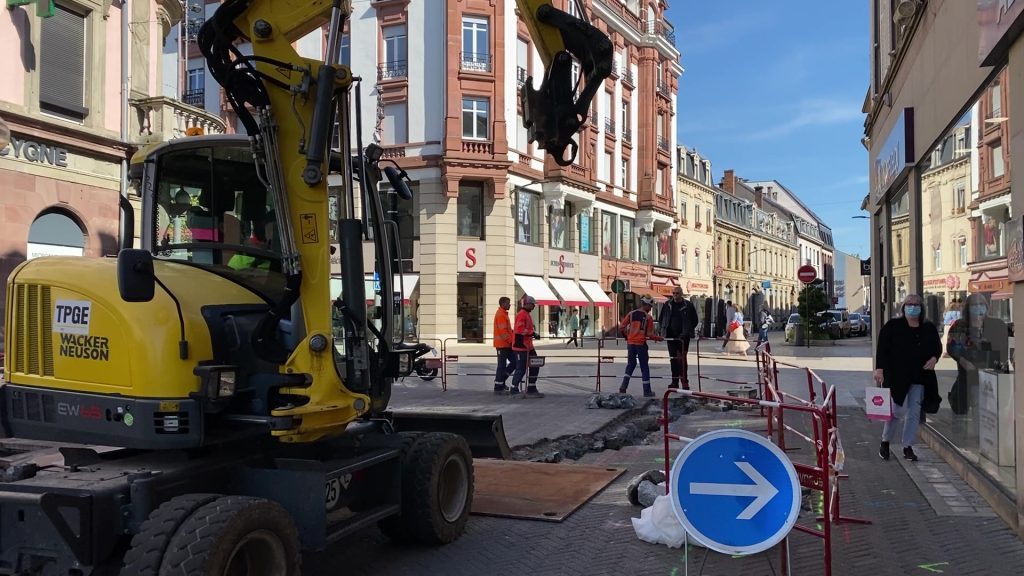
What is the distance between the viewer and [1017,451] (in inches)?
246

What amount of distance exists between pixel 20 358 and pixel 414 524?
101 inches

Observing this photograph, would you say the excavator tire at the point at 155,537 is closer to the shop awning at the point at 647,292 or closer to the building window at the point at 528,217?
the building window at the point at 528,217

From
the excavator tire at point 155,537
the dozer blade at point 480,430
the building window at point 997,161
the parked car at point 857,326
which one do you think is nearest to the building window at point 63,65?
the dozer blade at point 480,430

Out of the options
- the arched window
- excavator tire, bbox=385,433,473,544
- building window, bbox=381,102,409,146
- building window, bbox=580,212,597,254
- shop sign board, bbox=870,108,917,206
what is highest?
building window, bbox=381,102,409,146

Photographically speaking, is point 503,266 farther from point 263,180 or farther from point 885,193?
point 263,180

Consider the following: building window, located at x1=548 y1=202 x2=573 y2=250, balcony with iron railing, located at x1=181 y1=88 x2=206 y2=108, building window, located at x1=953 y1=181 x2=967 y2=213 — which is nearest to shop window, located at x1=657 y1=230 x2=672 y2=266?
building window, located at x1=548 y1=202 x2=573 y2=250

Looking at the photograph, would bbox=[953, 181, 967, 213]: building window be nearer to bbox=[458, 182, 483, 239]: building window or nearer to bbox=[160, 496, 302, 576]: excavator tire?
bbox=[160, 496, 302, 576]: excavator tire

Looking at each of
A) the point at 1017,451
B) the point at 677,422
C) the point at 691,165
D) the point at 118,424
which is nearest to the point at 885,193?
the point at 677,422

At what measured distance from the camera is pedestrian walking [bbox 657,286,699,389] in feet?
48.8

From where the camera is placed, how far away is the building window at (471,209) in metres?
35.5

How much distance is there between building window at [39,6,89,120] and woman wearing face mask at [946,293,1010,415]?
16.3 m

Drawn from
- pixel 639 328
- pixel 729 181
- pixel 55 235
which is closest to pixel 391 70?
pixel 55 235

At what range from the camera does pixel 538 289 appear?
37875 mm

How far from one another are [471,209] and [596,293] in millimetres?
10370
